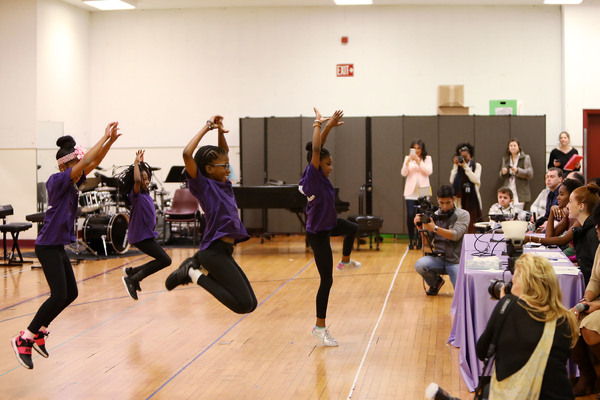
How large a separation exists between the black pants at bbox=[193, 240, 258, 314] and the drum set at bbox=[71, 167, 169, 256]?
258 inches

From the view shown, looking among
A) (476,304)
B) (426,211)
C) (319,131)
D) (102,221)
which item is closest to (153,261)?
(319,131)

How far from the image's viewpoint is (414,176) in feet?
40.3

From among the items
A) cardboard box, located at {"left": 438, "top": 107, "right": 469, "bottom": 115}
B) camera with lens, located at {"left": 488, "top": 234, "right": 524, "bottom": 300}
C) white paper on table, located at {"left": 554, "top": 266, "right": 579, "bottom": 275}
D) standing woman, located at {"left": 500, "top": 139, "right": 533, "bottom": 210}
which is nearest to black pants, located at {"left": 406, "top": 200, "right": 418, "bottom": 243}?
standing woman, located at {"left": 500, "top": 139, "right": 533, "bottom": 210}

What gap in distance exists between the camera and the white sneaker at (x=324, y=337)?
573 centimetres

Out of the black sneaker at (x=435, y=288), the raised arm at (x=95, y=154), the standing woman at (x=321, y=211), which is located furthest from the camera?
the black sneaker at (x=435, y=288)

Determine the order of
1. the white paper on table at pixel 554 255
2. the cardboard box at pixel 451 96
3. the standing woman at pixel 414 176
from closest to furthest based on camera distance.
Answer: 1. the white paper on table at pixel 554 255
2. the standing woman at pixel 414 176
3. the cardboard box at pixel 451 96

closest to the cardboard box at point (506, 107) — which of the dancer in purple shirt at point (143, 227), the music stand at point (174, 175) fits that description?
the music stand at point (174, 175)

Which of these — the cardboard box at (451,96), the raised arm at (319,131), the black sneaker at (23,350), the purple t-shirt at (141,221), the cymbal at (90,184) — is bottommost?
the black sneaker at (23,350)

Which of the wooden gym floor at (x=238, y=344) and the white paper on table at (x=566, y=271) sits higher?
the white paper on table at (x=566, y=271)

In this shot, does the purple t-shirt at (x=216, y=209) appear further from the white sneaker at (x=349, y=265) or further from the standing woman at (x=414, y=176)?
the standing woman at (x=414, y=176)

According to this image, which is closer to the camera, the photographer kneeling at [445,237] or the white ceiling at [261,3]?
the photographer kneeling at [445,237]

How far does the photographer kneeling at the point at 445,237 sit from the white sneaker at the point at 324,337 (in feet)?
5.01

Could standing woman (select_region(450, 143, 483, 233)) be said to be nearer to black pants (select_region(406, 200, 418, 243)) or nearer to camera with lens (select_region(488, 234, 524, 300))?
black pants (select_region(406, 200, 418, 243))

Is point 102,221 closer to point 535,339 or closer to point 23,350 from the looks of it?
point 23,350
